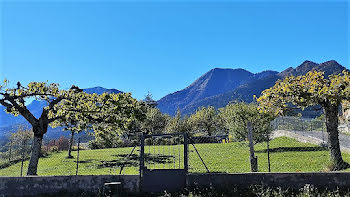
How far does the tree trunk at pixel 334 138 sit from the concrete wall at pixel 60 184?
740cm

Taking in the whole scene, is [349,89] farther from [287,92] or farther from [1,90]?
[1,90]

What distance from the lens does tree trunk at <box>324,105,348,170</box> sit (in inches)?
397

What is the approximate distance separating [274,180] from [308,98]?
3907 millimetres

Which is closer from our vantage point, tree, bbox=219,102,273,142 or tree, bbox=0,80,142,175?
tree, bbox=0,80,142,175

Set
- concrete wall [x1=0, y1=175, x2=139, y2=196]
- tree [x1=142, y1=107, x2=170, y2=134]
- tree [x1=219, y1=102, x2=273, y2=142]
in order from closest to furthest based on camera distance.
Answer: concrete wall [x1=0, y1=175, x2=139, y2=196] < tree [x1=219, y1=102, x2=273, y2=142] < tree [x1=142, y1=107, x2=170, y2=134]

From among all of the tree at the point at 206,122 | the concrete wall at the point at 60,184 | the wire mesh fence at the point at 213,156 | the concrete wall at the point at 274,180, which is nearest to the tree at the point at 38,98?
the wire mesh fence at the point at 213,156

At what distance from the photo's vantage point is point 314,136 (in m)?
23.0

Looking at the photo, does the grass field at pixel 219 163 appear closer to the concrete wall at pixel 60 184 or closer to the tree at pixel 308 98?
the concrete wall at pixel 60 184

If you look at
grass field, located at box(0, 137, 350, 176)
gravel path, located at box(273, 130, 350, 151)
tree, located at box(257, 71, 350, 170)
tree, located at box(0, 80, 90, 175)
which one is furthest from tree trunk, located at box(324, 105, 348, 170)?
tree, located at box(0, 80, 90, 175)

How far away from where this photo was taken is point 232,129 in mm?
22656

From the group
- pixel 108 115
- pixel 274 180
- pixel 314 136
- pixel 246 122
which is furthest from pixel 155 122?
pixel 274 180

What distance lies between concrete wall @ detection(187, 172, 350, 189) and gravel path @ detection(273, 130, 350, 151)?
10412 millimetres

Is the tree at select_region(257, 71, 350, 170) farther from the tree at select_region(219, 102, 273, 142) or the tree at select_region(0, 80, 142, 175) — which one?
the tree at select_region(219, 102, 273, 142)

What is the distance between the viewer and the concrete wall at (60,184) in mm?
8469
